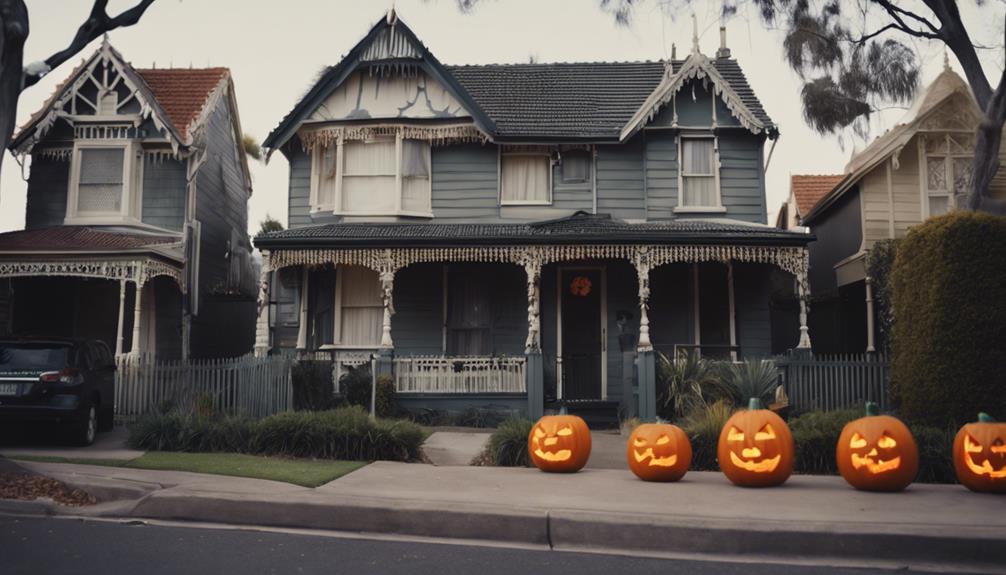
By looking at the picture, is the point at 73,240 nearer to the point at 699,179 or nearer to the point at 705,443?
the point at 705,443

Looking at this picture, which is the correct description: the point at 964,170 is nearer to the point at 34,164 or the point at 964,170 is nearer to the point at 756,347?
the point at 756,347

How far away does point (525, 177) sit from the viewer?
17.8 m

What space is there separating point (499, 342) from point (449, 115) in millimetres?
4981

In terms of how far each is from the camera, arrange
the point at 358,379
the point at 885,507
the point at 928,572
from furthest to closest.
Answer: the point at 358,379 < the point at 885,507 < the point at 928,572

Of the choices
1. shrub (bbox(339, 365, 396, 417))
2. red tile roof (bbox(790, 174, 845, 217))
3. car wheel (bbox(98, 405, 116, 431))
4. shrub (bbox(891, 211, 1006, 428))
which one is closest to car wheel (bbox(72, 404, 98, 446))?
car wheel (bbox(98, 405, 116, 431))

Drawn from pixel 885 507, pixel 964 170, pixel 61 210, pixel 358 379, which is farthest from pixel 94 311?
pixel 964 170

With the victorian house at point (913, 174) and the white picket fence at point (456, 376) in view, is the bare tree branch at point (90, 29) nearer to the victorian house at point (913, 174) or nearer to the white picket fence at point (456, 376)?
the white picket fence at point (456, 376)

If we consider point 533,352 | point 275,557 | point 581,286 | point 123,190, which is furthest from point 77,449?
point 581,286

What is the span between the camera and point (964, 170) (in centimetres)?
1750

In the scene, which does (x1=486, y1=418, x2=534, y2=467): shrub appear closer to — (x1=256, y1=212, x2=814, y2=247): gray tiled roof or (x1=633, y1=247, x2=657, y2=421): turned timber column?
(x1=633, y1=247, x2=657, y2=421): turned timber column

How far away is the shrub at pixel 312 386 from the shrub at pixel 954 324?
32.1ft

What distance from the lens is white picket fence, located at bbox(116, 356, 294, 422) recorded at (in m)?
13.7

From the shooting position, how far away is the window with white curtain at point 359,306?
17.2m

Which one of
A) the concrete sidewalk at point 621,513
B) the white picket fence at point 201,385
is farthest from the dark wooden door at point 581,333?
the concrete sidewalk at point 621,513
